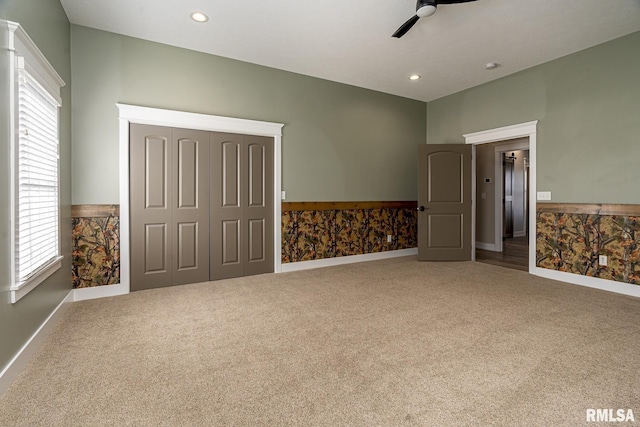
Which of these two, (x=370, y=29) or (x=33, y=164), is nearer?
(x=33, y=164)

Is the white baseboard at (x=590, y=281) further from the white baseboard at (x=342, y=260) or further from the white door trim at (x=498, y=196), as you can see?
the white door trim at (x=498, y=196)

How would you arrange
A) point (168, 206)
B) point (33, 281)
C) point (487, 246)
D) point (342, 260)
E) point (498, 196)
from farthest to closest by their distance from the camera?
point (487, 246) < point (498, 196) < point (342, 260) < point (168, 206) < point (33, 281)

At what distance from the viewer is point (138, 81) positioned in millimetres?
3775

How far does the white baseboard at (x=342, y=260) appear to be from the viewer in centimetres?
485

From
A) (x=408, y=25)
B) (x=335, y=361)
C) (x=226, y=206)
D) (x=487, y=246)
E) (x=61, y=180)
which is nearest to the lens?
(x=335, y=361)

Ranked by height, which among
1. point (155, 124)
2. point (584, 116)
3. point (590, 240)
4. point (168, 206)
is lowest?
point (590, 240)

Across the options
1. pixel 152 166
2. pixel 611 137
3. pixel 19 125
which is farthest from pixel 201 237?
pixel 611 137

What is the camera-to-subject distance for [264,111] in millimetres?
4594

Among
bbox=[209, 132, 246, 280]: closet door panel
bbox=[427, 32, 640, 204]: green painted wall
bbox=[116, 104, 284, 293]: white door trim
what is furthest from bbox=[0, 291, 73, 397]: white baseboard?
bbox=[427, 32, 640, 204]: green painted wall

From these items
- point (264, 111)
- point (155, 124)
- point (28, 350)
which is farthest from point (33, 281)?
point (264, 111)

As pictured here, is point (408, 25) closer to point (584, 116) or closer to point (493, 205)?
point (584, 116)

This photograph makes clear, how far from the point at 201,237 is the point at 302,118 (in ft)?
7.41

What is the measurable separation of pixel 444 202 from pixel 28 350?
5388mm

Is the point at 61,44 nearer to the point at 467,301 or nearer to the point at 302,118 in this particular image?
the point at 302,118
